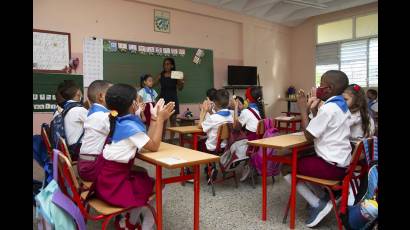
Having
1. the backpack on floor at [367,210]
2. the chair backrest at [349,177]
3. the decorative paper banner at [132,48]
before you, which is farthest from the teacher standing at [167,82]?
the backpack on floor at [367,210]

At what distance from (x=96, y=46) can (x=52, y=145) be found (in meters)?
2.96

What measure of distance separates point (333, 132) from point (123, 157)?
1.46m

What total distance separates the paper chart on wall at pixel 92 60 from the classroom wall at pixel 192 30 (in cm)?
9

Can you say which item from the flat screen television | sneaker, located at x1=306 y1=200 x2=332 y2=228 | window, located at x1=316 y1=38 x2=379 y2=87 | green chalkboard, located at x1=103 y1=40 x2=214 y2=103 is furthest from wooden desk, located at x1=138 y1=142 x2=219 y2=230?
window, located at x1=316 y1=38 x2=379 y2=87

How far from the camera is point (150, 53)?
5.71 m

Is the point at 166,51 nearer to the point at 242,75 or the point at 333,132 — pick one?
the point at 242,75

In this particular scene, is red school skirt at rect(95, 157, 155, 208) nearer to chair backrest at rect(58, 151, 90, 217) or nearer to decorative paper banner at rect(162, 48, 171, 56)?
chair backrest at rect(58, 151, 90, 217)

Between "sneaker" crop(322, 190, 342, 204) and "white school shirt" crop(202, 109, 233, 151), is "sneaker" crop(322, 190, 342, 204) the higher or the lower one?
the lower one

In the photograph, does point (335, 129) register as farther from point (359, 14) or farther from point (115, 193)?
point (359, 14)

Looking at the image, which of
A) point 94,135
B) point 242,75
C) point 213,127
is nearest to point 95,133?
point 94,135

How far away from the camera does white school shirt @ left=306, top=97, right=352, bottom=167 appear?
2.17m

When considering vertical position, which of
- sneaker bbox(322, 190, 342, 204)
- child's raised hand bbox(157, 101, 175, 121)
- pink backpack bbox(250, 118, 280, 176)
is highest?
child's raised hand bbox(157, 101, 175, 121)

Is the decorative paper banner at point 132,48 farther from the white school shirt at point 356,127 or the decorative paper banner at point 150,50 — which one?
the white school shirt at point 356,127
